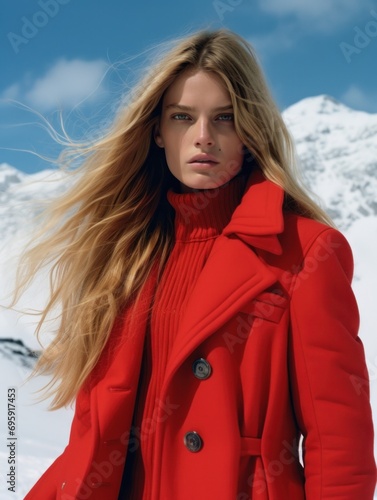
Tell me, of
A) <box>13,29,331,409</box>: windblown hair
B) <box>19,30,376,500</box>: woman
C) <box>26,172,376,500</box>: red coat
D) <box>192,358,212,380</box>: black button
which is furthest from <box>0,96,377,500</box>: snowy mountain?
<box>192,358,212,380</box>: black button

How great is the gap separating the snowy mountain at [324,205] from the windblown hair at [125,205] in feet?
0.53

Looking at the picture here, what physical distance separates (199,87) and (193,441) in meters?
1.03

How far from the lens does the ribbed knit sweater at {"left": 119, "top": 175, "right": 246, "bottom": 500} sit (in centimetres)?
202

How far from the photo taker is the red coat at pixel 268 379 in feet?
5.80

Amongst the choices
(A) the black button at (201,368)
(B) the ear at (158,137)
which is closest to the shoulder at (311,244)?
(A) the black button at (201,368)

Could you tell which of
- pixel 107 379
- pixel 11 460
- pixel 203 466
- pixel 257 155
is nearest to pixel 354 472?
pixel 203 466

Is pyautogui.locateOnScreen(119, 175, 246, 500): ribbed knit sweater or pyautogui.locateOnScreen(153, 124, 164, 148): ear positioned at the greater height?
pyautogui.locateOnScreen(153, 124, 164, 148): ear

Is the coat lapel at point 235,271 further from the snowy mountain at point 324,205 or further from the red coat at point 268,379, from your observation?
the snowy mountain at point 324,205

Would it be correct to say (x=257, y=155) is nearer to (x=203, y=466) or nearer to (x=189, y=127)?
(x=189, y=127)

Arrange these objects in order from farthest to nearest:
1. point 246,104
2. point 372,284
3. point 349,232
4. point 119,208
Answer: point 349,232
point 372,284
point 119,208
point 246,104

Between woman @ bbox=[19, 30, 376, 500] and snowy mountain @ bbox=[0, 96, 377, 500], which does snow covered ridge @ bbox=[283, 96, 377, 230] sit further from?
woman @ bbox=[19, 30, 376, 500]

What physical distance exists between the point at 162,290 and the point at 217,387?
1.45ft

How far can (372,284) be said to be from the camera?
10.9 metres

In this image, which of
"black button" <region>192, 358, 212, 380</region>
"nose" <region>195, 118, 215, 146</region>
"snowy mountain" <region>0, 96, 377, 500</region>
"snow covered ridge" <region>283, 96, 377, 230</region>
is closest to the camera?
"black button" <region>192, 358, 212, 380</region>
